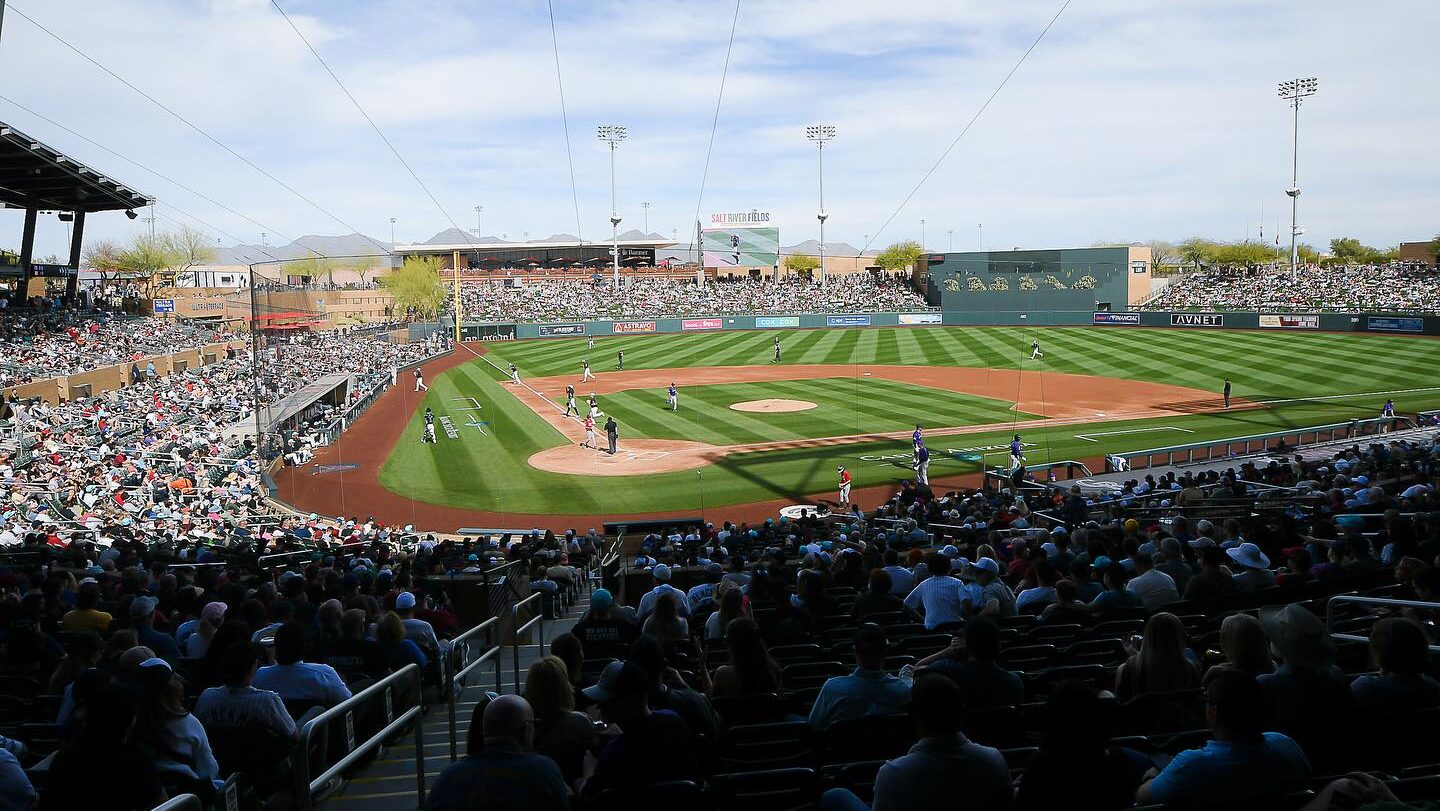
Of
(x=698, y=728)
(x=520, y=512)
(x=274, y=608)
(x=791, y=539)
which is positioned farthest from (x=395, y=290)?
(x=698, y=728)

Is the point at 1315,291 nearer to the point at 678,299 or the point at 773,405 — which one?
the point at 678,299

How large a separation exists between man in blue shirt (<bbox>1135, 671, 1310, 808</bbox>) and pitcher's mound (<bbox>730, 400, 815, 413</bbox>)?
124ft

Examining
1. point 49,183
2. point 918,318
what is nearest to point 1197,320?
point 918,318

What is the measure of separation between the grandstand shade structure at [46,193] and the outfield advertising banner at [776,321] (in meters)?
52.7

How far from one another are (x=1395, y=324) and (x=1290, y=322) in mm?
7524

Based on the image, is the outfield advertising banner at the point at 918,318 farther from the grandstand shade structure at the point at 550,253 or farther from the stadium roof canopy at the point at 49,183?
the stadium roof canopy at the point at 49,183

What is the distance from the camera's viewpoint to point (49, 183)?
4103cm

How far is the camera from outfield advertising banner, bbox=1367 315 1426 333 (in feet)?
212

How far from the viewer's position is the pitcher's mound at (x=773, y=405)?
42.2m

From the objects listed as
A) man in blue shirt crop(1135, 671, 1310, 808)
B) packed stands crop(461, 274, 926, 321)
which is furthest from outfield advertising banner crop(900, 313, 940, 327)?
man in blue shirt crop(1135, 671, 1310, 808)

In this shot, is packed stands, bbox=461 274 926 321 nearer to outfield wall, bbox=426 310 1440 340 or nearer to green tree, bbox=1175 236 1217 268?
outfield wall, bbox=426 310 1440 340

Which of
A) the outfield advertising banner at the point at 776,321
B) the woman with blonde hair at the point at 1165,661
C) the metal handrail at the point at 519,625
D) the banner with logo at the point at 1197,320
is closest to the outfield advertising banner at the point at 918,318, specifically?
the outfield advertising banner at the point at 776,321

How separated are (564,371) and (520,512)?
109 ft

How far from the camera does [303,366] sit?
28625 mm
